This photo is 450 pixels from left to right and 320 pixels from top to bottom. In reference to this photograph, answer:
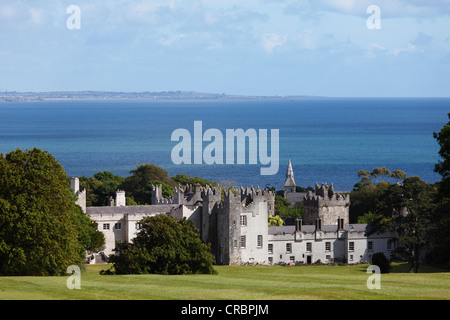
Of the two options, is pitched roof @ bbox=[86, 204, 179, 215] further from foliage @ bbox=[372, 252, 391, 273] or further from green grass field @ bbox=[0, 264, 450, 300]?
green grass field @ bbox=[0, 264, 450, 300]

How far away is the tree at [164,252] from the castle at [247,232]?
1480 centimetres

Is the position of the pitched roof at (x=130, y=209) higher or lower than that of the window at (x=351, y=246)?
higher

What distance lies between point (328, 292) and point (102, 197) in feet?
237

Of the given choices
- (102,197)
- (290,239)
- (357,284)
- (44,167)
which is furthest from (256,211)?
(102,197)

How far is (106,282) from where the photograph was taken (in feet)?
115

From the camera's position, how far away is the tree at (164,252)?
4631cm

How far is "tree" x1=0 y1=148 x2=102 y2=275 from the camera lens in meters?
41.5

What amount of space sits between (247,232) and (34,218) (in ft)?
89.4

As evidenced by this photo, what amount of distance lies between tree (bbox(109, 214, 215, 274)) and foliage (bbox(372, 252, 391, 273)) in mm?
17573

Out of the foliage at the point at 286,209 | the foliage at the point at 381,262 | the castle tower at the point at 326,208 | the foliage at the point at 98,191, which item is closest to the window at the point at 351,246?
the foliage at the point at 381,262

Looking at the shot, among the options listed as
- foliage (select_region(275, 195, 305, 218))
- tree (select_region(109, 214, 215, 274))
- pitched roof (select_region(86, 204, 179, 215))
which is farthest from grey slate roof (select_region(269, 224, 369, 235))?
tree (select_region(109, 214, 215, 274))

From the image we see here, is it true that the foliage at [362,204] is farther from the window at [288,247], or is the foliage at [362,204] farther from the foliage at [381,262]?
the foliage at [381,262]

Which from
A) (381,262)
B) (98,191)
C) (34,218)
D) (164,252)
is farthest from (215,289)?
(98,191)
